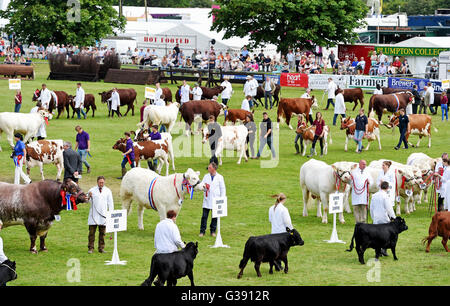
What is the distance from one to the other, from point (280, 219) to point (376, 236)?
1998 millimetres

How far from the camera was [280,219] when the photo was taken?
48.1 feet

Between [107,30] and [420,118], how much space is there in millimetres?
41141

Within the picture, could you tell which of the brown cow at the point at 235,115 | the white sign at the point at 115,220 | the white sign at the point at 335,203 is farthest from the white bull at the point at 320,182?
the brown cow at the point at 235,115

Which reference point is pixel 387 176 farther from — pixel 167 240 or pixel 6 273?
pixel 6 273

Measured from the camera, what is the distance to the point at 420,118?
29797 mm

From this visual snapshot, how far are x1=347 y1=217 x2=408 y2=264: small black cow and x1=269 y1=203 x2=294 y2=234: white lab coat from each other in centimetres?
143

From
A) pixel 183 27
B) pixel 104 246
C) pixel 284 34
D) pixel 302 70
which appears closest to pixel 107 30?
pixel 183 27

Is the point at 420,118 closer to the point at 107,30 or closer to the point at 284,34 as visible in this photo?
the point at 284,34

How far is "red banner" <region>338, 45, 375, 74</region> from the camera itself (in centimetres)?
5467

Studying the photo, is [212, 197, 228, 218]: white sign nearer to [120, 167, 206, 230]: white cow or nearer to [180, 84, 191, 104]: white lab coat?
[120, 167, 206, 230]: white cow

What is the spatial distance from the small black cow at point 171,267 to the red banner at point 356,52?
42737 millimetres

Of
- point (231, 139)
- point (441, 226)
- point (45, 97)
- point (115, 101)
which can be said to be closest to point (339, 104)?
point (231, 139)

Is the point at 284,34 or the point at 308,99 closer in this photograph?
the point at 308,99

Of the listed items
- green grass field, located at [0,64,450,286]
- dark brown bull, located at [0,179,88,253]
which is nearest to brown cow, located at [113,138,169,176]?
green grass field, located at [0,64,450,286]
